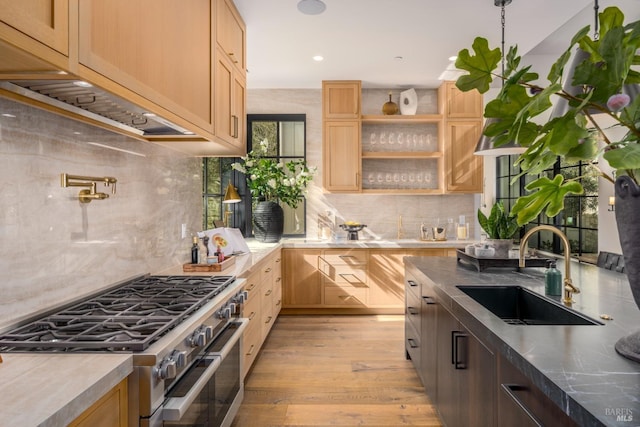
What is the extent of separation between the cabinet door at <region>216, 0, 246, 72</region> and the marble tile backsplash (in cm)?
87

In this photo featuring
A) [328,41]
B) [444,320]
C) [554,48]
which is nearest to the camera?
[444,320]

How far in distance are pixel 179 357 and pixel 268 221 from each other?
3322 millimetres

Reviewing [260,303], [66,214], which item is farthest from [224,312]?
[260,303]

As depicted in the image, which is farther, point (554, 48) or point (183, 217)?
point (554, 48)

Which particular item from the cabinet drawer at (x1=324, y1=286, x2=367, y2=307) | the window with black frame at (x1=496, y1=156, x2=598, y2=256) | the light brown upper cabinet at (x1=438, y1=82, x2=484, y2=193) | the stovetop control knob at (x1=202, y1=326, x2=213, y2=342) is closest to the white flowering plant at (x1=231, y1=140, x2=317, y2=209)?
the cabinet drawer at (x1=324, y1=286, x2=367, y2=307)

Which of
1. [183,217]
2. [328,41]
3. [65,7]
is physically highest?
[328,41]

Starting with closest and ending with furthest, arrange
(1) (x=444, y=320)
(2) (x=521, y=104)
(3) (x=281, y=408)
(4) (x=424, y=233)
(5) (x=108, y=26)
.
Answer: (2) (x=521, y=104), (5) (x=108, y=26), (1) (x=444, y=320), (3) (x=281, y=408), (4) (x=424, y=233)

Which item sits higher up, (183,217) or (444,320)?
(183,217)

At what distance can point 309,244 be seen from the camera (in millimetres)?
4605

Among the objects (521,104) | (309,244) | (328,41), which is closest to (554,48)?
(328,41)

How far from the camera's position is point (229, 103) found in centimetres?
282

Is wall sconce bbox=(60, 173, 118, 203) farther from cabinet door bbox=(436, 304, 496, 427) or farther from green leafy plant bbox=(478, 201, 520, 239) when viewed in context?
green leafy plant bbox=(478, 201, 520, 239)

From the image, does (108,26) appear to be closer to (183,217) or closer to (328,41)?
(183,217)

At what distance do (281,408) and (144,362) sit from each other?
1.66m
